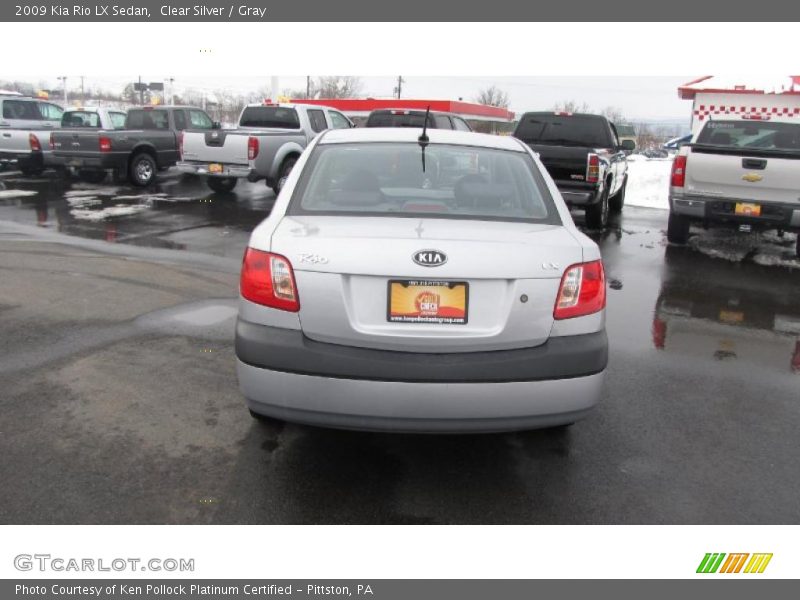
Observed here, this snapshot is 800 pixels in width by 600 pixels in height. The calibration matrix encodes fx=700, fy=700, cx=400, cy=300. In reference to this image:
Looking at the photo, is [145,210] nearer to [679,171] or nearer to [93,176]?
[93,176]

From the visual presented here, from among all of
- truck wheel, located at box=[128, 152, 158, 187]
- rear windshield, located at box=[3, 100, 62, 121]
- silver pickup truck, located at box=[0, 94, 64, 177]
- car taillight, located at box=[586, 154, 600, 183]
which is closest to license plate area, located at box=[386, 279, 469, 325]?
car taillight, located at box=[586, 154, 600, 183]

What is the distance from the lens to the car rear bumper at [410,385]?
9.96 ft

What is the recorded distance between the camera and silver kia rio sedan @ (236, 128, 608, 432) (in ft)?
10.0

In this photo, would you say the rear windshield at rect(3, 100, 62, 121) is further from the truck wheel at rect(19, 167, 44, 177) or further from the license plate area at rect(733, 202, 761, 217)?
the license plate area at rect(733, 202, 761, 217)

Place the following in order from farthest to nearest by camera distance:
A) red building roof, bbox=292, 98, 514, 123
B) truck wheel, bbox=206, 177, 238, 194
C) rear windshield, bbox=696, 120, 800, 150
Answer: red building roof, bbox=292, 98, 514, 123
truck wheel, bbox=206, 177, 238, 194
rear windshield, bbox=696, 120, 800, 150

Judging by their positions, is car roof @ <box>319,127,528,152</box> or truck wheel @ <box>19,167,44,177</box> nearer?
car roof @ <box>319,127,528,152</box>

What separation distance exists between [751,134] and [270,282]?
31.0ft

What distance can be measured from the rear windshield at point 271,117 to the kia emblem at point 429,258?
12205 mm

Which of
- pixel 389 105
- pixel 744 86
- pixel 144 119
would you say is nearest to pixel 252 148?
pixel 144 119

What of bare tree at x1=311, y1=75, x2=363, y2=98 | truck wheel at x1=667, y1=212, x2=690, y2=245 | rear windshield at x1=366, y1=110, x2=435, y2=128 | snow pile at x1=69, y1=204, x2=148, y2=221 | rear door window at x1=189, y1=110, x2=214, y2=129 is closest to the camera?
truck wheel at x1=667, y1=212, x2=690, y2=245

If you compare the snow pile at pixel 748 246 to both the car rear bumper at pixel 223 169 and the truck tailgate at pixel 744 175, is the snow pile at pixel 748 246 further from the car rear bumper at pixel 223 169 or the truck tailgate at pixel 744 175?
the car rear bumper at pixel 223 169

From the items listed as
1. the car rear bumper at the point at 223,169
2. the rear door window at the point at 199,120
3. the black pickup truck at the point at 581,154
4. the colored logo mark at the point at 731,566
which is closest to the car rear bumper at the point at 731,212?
the black pickup truck at the point at 581,154

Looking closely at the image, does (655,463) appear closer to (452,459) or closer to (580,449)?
(580,449)

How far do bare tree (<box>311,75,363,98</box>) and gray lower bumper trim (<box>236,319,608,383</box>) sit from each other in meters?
75.1
